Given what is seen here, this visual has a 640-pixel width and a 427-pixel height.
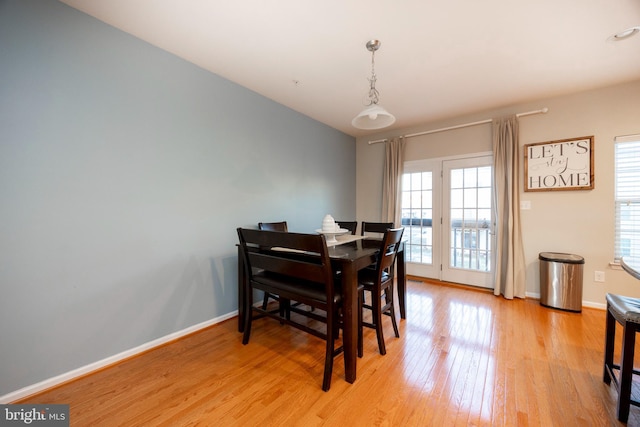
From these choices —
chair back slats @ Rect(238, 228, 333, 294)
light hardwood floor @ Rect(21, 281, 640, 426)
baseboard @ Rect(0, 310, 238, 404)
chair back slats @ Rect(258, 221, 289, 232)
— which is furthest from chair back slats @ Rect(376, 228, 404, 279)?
baseboard @ Rect(0, 310, 238, 404)

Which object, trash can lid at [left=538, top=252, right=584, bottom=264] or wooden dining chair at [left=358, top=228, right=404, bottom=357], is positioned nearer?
wooden dining chair at [left=358, top=228, right=404, bottom=357]

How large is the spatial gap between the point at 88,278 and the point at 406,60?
3.06 m

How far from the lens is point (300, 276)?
164cm

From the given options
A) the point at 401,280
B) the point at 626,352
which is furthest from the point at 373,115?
the point at 626,352

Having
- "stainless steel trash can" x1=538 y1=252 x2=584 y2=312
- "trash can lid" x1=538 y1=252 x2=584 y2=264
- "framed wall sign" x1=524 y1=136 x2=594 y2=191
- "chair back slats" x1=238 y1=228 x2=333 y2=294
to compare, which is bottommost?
"stainless steel trash can" x1=538 y1=252 x2=584 y2=312

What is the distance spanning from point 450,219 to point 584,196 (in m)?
1.42

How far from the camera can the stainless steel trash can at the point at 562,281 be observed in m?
2.69

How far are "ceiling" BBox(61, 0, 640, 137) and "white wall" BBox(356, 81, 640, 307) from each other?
7.4 inches

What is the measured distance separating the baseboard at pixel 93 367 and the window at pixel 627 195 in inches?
175

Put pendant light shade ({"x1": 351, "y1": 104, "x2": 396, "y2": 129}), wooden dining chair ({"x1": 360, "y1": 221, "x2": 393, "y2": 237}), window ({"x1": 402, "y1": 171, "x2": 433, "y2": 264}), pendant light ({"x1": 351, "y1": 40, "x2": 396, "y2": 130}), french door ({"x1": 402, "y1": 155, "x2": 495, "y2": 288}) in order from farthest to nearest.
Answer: window ({"x1": 402, "y1": 171, "x2": 433, "y2": 264})
french door ({"x1": 402, "y1": 155, "x2": 495, "y2": 288})
wooden dining chair ({"x1": 360, "y1": 221, "x2": 393, "y2": 237})
pendant light shade ({"x1": 351, "y1": 104, "x2": 396, "y2": 129})
pendant light ({"x1": 351, "y1": 40, "x2": 396, "y2": 130})

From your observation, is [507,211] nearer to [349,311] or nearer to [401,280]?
[401,280]

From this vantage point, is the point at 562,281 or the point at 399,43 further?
the point at 562,281

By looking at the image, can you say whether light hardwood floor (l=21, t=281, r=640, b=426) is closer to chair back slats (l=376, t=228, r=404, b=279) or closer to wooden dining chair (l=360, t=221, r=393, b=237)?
chair back slats (l=376, t=228, r=404, b=279)

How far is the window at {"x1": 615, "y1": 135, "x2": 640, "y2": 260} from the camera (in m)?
2.63
